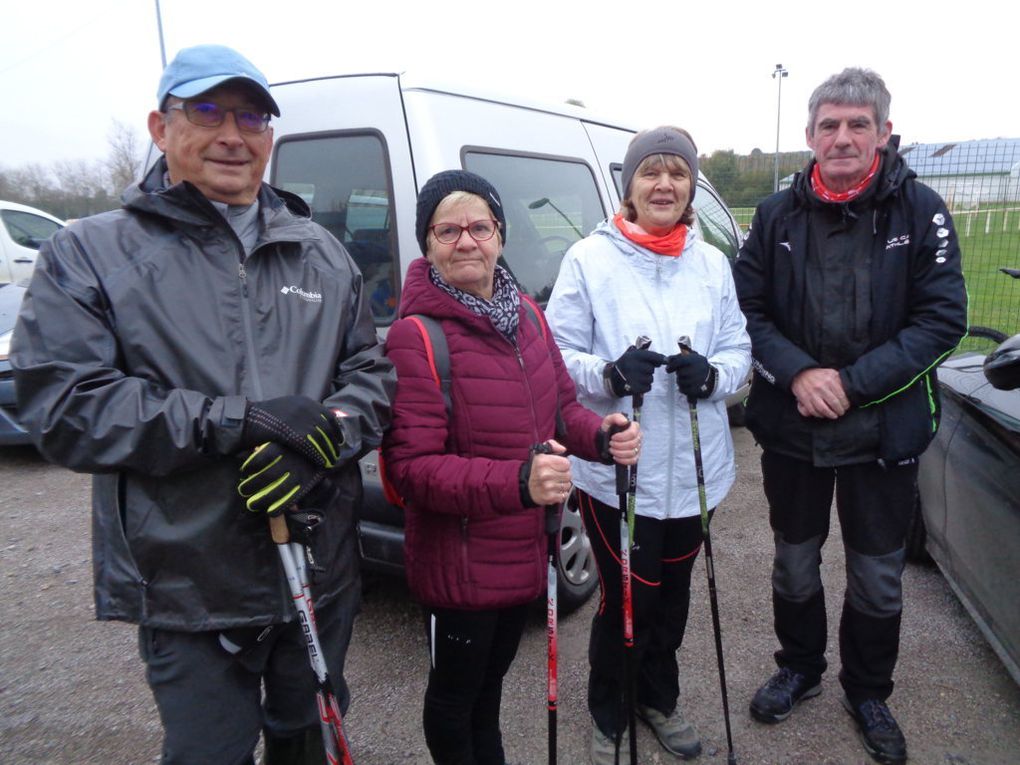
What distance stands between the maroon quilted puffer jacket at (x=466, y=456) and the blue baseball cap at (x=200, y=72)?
0.66 metres

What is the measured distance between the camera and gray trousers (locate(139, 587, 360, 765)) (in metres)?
1.68

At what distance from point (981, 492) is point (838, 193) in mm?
1326

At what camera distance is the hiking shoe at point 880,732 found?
254 centimetres

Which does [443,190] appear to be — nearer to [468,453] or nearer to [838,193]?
[468,453]

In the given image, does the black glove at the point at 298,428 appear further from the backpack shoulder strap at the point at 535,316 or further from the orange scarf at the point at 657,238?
the orange scarf at the point at 657,238

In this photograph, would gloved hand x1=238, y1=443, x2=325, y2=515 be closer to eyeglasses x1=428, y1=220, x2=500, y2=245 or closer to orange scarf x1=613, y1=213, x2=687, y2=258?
eyeglasses x1=428, y1=220, x2=500, y2=245

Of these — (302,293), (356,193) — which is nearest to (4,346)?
(356,193)

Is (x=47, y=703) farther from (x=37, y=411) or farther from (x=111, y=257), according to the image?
(x=111, y=257)

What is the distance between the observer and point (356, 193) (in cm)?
295

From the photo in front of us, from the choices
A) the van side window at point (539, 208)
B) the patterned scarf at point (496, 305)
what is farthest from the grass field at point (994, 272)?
the patterned scarf at point (496, 305)

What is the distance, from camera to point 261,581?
171 cm

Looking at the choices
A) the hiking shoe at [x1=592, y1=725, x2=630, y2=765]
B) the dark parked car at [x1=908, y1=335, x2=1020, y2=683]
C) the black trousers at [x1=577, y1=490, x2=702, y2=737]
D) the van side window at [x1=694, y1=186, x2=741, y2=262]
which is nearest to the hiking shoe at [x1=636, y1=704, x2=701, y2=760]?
the black trousers at [x1=577, y1=490, x2=702, y2=737]

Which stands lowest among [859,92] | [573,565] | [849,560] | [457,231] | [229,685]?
[573,565]

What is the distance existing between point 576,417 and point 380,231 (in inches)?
47.2
